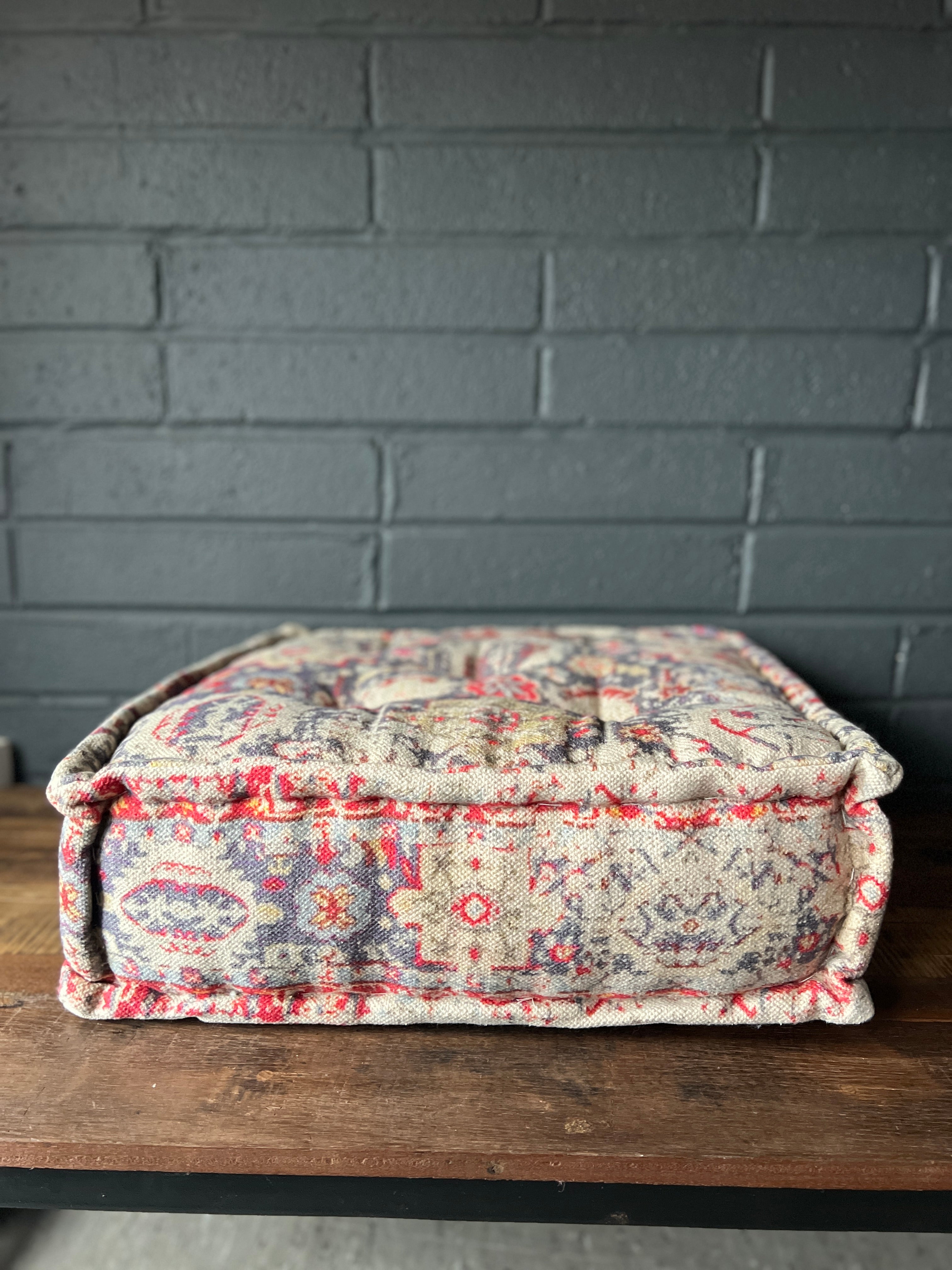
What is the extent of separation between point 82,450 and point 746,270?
1088 mm

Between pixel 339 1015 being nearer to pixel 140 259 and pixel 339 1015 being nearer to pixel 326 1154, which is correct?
pixel 326 1154

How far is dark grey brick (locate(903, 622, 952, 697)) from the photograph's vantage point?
147 centimetres

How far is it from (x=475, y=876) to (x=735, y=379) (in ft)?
3.13

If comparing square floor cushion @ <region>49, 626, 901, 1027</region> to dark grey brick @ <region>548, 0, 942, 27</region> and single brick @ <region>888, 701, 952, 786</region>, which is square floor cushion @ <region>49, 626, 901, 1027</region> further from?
dark grey brick @ <region>548, 0, 942, 27</region>

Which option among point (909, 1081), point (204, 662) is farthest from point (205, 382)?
point (909, 1081)

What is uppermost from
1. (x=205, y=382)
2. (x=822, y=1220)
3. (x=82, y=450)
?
(x=205, y=382)

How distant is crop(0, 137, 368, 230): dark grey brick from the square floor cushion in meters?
0.90

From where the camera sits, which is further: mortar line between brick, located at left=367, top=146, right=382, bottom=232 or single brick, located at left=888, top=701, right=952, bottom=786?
single brick, located at left=888, top=701, right=952, bottom=786

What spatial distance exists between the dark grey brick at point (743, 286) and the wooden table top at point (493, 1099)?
0.98 m

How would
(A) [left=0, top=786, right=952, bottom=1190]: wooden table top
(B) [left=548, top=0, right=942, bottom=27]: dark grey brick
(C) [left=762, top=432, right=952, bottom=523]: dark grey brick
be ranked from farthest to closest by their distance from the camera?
(C) [left=762, top=432, right=952, bottom=523]: dark grey brick → (B) [left=548, top=0, right=942, bottom=27]: dark grey brick → (A) [left=0, top=786, right=952, bottom=1190]: wooden table top

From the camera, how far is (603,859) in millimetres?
793

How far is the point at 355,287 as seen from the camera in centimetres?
137

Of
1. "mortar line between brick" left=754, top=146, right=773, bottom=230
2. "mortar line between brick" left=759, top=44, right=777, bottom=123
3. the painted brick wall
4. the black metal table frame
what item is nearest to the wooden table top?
the black metal table frame

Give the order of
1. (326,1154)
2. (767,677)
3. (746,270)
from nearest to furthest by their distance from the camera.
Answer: (326,1154) < (767,677) < (746,270)
